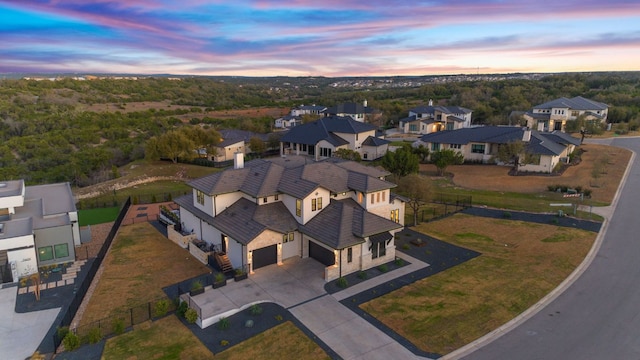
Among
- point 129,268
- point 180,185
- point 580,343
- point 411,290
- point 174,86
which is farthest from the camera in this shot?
point 174,86

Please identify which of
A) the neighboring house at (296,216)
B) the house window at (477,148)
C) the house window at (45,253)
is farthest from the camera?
the house window at (477,148)

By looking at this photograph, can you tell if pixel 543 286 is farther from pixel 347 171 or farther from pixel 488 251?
pixel 347 171

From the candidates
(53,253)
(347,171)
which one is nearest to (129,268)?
(53,253)

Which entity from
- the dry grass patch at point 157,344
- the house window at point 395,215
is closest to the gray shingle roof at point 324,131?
the house window at point 395,215

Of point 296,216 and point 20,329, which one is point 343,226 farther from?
point 20,329

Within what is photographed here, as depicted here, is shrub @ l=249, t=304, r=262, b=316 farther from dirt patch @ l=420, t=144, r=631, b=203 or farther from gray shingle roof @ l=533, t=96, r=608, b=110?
gray shingle roof @ l=533, t=96, r=608, b=110

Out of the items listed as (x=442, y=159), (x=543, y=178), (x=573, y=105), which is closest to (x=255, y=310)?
(x=442, y=159)

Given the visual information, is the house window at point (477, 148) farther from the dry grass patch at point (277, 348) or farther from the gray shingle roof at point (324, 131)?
the dry grass patch at point (277, 348)

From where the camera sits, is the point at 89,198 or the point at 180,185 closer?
the point at 89,198
